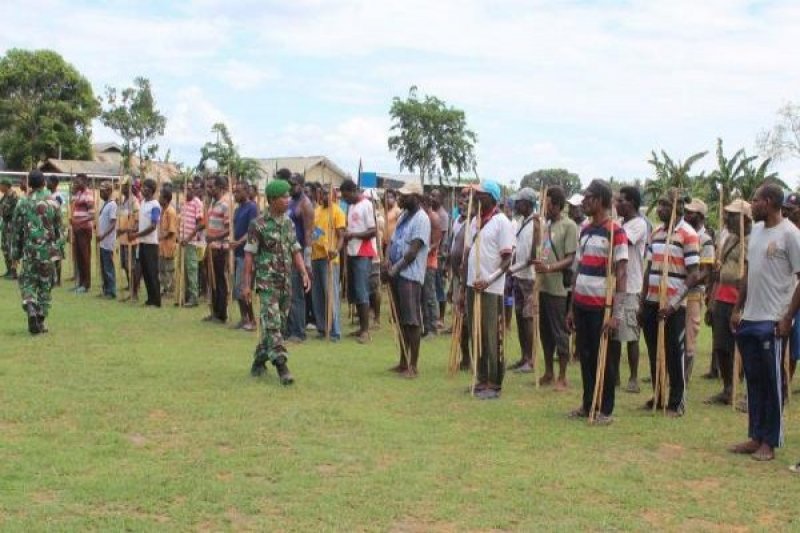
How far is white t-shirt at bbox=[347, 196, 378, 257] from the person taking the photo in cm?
1174

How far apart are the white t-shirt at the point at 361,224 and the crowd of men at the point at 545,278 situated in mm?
18

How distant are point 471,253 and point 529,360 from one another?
2.20m

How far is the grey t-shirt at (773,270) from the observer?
6.58 m

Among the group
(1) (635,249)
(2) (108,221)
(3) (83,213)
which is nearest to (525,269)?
(1) (635,249)

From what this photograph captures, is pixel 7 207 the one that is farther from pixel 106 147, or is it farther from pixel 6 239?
pixel 106 147

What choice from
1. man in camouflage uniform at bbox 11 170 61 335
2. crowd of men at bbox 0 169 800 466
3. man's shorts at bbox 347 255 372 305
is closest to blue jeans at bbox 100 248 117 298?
crowd of men at bbox 0 169 800 466

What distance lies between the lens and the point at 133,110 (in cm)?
6469

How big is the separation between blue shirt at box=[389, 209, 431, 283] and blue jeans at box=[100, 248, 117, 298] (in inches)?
293

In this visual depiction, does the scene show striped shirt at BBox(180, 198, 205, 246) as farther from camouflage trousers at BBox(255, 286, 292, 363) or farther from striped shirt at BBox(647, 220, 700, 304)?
striped shirt at BBox(647, 220, 700, 304)

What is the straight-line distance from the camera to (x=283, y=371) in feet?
29.2

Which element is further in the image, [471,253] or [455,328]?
[455,328]

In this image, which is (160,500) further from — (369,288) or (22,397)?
(369,288)

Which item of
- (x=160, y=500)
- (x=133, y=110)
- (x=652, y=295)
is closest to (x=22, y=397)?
Answer: (x=160, y=500)

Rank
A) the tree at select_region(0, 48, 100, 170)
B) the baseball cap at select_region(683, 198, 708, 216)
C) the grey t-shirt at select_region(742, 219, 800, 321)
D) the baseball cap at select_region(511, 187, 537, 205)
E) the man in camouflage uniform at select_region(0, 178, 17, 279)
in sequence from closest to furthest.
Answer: the grey t-shirt at select_region(742, 219, 800, 321) → the baseball cap at select_region(683, 198, 708, 216) → the baseball cap at select_region(511, 187, 537, 205) → the man in camouflage uniform at select_region(0, 178, 17, 279) → the tree at select_region(0, 48, 100, 170)
